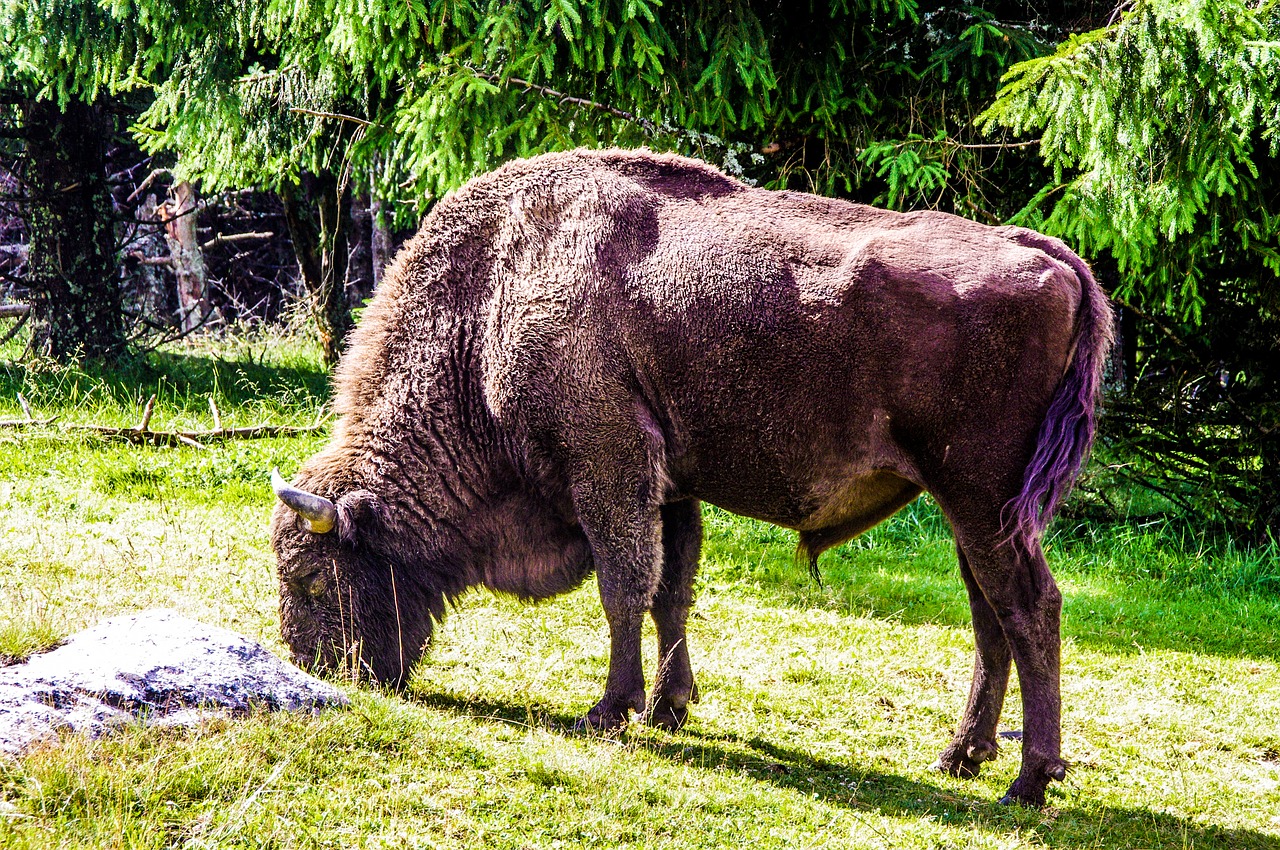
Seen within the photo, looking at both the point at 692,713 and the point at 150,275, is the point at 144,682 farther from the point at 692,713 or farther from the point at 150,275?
the point at 150,275

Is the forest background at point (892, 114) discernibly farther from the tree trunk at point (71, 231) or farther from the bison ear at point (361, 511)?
the bison ear at point (361, 511)

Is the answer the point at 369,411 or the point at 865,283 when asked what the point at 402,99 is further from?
the point at 865,283

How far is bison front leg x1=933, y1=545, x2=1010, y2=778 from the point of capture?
589 centimetres

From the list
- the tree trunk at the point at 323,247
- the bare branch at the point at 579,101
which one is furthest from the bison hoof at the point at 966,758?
the tree trunk at the point at 323,247

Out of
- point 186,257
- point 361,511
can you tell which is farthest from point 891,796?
point 186,257

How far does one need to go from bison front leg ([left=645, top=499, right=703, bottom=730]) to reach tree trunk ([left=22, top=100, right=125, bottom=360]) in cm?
896

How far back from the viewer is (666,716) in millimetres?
6254

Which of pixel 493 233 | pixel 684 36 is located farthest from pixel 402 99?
pixel 493 233

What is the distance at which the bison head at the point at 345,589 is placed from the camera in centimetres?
607

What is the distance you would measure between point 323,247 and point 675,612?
876 centimetres

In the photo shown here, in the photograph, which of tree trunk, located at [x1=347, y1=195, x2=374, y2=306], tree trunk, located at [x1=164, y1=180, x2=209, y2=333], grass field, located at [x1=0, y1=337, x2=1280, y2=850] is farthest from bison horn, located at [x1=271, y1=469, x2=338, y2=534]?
tree trunk, located at [x1=164, y1=180, x2=209, y2=333]

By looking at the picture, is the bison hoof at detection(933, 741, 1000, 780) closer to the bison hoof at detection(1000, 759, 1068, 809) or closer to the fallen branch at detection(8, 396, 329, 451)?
the bison hoof at detection(1000, 759, 1068, 809)

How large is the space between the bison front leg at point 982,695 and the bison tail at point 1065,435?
0.62m

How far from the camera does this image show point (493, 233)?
6297 millimetres
